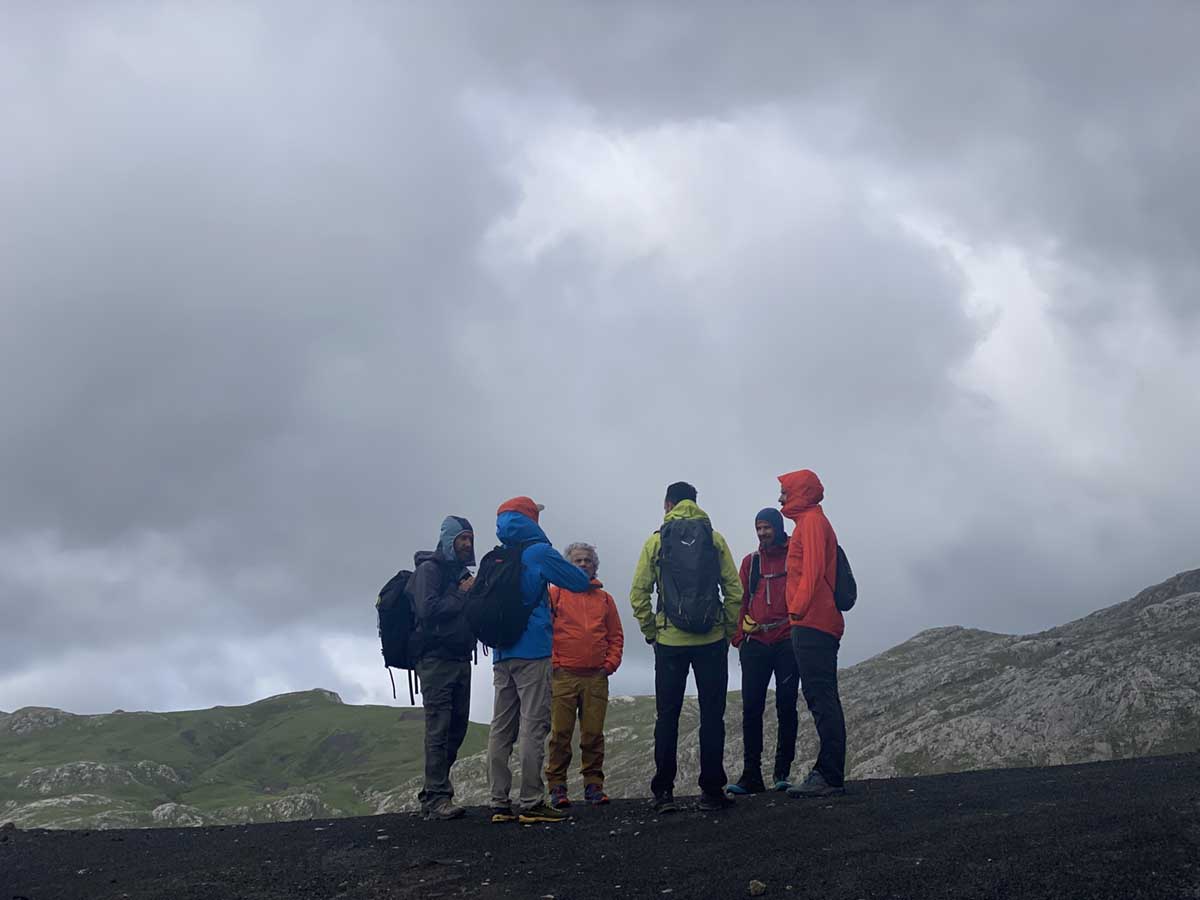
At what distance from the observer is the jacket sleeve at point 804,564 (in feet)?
37.6

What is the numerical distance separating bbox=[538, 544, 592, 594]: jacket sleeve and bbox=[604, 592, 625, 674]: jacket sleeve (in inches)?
83.2

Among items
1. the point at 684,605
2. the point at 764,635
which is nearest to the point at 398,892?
the point at 684,605

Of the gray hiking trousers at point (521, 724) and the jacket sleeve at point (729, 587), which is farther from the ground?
the jacket sleeve at point (729, 587)

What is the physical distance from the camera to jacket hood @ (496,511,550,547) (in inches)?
476

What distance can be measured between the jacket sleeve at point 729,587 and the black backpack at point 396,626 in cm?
418

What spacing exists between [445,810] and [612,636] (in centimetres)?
348

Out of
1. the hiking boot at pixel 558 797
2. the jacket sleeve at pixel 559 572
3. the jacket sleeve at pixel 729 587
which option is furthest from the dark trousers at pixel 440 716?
the jacket sleeve at pixel 729 587

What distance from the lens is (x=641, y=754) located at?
48000 millimetres

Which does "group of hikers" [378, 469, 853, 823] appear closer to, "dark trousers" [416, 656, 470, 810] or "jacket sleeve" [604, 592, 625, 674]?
"dark trousers" [416, 656, 470, 810]

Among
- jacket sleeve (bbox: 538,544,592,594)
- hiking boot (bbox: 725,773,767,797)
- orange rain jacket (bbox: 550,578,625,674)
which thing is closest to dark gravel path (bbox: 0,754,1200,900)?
hiking boot (bbox: 725,773,767,797)

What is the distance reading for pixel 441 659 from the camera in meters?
12.1

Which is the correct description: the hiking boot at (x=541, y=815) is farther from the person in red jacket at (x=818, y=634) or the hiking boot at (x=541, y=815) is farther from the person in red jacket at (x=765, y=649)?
the person in red jacket at (x=818, y=634)

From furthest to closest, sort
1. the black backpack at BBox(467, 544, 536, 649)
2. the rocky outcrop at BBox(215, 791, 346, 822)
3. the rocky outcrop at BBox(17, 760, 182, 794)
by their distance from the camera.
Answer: the rocky outcrop at BBox(17, 760, 182, 794)
the rocky outcrop at BBox(215, 791, 346, 822)
the black backpack at BBox(467, 544, 536, 649)

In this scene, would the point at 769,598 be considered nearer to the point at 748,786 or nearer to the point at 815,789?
the point at 748,786
